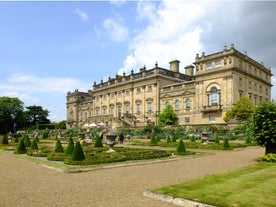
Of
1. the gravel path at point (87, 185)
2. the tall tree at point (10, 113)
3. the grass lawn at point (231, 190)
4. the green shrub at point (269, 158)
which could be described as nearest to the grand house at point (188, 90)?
the tall tree at point (10, 113)

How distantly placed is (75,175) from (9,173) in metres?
2.60

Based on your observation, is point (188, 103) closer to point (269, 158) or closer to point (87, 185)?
point (269, 158)

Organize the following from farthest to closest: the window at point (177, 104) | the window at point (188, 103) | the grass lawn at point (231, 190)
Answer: the window at point (177, 104) → the window at point (188, 103) → the grass lawn at point (231, 190)

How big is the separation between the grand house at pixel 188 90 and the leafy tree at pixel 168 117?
4.24ft

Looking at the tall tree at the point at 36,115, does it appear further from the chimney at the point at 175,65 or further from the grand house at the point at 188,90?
the chimney at the point at 175,65

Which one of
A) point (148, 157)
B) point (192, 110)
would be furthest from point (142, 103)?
point (148, 157)

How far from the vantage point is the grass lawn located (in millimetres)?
6078

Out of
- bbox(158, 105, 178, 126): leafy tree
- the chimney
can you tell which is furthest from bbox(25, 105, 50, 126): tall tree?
bbox(158, 105, 178, 126): leafy tree

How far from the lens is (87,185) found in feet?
27.3

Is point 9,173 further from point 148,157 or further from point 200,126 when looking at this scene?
point 200,126

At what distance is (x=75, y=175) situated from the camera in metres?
10.1

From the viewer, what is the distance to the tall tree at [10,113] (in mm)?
63125

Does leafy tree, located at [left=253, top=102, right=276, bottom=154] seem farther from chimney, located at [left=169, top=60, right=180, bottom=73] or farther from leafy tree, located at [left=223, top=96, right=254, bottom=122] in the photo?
chimney, located at [left=169, top=60, right=180, bottom=73]

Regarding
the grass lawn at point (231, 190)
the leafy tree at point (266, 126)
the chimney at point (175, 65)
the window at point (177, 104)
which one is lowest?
the grass lawn at point (231, 190)
